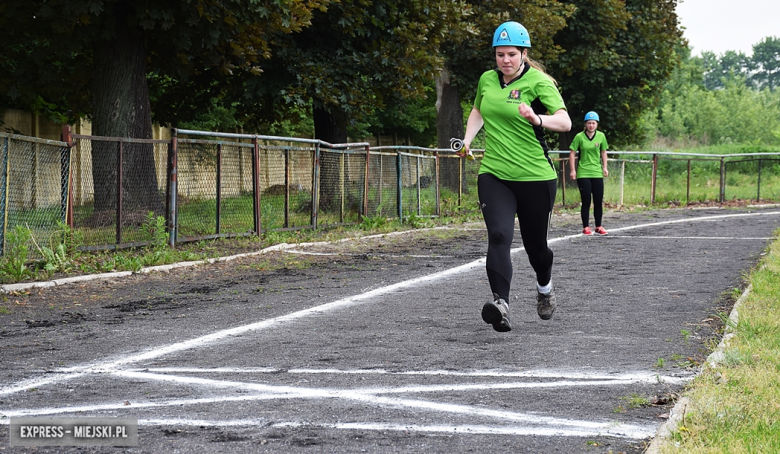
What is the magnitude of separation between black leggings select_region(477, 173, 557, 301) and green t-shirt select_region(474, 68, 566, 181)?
0.24 feet

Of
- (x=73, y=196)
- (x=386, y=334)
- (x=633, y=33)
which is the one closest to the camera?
(x=386, y=334)

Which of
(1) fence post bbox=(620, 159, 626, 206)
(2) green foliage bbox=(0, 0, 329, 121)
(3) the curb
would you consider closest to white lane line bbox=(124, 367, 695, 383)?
(3) the curb

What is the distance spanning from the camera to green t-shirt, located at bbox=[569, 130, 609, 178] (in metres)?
16.3

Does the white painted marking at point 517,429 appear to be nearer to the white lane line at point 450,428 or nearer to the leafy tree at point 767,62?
the white lane line at point 450,428

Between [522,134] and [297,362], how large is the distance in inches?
92.3

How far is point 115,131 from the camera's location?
1508 centimetres

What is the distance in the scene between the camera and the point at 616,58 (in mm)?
35469

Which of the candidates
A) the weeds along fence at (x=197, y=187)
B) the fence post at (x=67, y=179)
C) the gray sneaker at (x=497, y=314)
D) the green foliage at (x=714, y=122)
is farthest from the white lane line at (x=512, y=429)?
the green foliage at (x=714, y=122)

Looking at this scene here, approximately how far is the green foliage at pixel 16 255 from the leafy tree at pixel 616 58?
87.8ft

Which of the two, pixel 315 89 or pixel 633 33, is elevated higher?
pixel 633 33

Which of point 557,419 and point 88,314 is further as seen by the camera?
point 88,314

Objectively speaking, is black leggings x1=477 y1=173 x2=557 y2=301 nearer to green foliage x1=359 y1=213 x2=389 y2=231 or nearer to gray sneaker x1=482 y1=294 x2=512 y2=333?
gray sneaker x1=482 y1=294 x2=512 y2=333

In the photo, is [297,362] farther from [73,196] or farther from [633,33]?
[633,33]

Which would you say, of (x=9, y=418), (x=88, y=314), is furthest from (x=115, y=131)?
(x=9, y=418)
